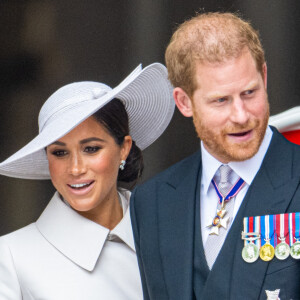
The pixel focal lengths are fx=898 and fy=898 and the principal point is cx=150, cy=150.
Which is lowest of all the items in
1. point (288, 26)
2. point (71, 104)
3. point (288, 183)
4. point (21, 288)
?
point (21, 288)

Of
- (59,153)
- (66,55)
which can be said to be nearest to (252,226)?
(59,153)

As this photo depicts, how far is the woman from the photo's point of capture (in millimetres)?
2865

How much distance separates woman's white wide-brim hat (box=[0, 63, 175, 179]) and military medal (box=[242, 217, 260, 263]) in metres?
0.68

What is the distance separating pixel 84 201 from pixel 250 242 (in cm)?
72

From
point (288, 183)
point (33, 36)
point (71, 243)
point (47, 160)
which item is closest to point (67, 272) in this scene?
point (71, 243)

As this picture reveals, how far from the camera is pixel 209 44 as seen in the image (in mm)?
2307

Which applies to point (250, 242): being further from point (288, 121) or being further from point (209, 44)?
point (209, 44)

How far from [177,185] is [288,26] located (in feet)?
3.61

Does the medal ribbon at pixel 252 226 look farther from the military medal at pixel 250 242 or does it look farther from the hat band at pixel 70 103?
the hat band at pixel 70 103

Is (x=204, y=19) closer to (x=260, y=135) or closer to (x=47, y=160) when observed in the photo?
(x=260, y=135)

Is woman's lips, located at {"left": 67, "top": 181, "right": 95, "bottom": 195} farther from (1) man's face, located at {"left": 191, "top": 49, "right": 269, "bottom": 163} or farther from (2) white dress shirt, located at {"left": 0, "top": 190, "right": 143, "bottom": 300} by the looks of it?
(1) man's face, located at {"left": 191, "top": 49, "right": 269, "bottom": 163}

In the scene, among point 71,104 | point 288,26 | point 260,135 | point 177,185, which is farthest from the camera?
point 288,26

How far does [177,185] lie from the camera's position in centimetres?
259

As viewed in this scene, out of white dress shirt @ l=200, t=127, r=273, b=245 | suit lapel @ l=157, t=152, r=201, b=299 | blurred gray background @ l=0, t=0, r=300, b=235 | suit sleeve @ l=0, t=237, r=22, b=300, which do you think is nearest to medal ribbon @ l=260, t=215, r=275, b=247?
white dress shirt @ l=200, t=127, r=273, b=245
